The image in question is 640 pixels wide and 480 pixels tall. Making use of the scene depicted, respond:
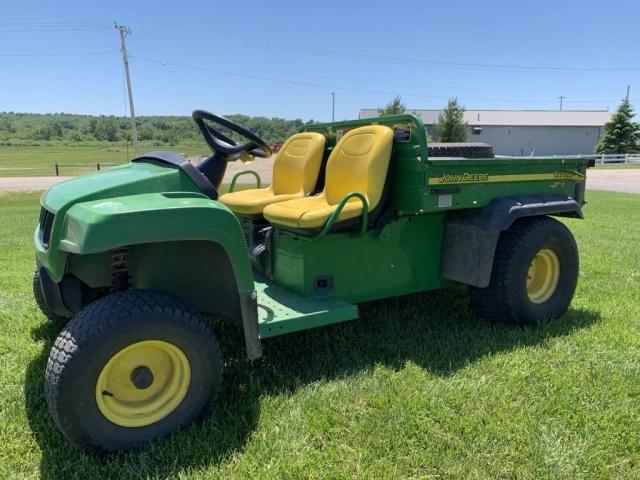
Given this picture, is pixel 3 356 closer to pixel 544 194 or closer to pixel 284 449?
pixel 284 449

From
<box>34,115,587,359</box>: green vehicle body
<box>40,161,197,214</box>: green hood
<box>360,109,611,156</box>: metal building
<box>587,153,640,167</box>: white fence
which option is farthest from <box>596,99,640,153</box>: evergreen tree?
<box>40,161,197,214</box>: green hood

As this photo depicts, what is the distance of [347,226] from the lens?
→ 3.24 meters

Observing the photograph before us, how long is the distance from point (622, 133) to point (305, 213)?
39763 mm

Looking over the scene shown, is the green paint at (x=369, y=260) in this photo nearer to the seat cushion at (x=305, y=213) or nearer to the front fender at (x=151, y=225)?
the seat cushion at (x=305, y=213)

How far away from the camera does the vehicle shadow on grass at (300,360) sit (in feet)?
7.41

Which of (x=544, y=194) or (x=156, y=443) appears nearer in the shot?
(x=156, y=443)

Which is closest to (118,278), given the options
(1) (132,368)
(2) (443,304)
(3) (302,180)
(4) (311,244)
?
(1) (132,368)

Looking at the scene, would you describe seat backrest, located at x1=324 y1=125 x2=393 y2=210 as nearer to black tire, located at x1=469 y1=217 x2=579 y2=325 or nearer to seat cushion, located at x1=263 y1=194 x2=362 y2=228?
seat cushion, located at x1=263 y1=194 x2=362 y2=228

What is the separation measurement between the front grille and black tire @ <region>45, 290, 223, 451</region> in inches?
23.2

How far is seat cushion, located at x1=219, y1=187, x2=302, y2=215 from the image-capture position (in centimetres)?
380

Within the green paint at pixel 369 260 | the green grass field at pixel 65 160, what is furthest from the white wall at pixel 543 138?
the green paint at pixel 369 260

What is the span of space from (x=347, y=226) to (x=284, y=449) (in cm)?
139

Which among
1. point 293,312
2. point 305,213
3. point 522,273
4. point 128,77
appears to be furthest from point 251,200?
point 128,77

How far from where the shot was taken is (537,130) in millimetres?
49062
